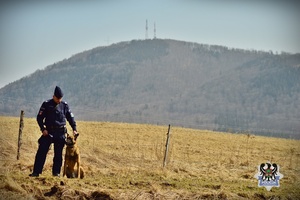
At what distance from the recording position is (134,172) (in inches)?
516

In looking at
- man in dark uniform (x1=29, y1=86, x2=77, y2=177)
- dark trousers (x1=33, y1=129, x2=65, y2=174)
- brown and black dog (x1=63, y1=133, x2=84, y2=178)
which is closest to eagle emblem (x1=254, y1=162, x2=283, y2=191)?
brown and black dog (x1=63, y1=133, x2=84, y2=178)

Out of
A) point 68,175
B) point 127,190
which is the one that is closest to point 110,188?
point 127,190

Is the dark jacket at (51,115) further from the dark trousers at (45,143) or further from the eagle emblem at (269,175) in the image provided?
the eagle emblem at (269,175)

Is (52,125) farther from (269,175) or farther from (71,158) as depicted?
(269,175)

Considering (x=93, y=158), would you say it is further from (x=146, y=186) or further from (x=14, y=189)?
(x=14, y=189)

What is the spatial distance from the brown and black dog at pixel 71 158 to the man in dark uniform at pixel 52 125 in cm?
19

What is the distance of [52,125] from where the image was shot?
10891 millimetres

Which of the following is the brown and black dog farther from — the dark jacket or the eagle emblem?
the eagle emblem

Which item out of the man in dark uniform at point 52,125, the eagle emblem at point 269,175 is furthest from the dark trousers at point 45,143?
the eagle emblem at point 269,175

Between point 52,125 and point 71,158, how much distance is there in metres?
0.83

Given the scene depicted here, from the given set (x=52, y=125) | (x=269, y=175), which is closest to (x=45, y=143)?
(x=52, y=125)

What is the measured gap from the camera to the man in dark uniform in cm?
1080

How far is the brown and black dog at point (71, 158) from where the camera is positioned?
35.7ft

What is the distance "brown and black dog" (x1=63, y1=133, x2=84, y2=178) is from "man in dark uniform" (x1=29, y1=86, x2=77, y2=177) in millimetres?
190
